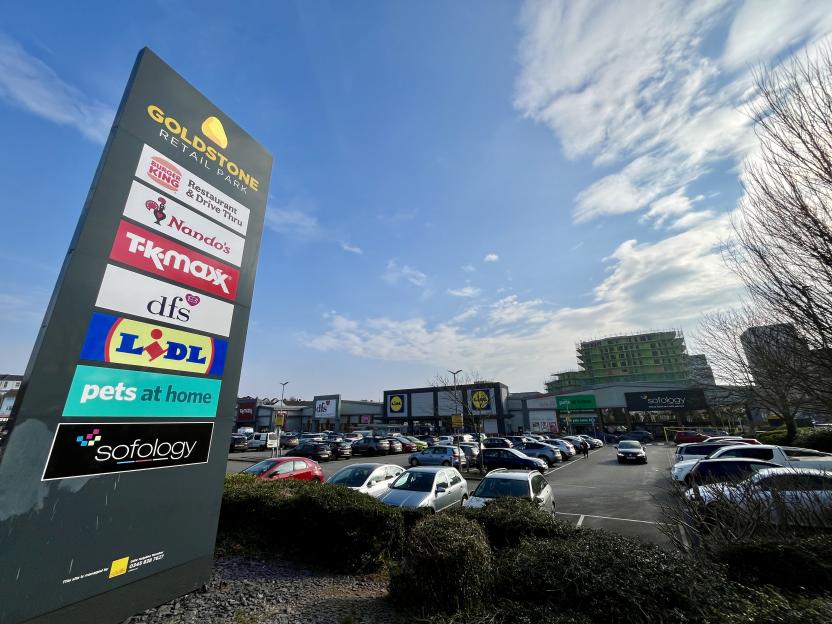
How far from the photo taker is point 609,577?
3.24 m

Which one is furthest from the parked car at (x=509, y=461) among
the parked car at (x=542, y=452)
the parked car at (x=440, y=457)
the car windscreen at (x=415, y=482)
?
the car windscreen at (x=415, y=482)

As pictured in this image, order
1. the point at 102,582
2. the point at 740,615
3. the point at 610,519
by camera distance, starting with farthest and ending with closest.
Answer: the point at 610,519
the point at 102,582
the point at 740,615

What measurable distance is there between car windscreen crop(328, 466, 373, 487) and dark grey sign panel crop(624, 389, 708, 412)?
51042mm

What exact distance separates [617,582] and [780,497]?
414 cm

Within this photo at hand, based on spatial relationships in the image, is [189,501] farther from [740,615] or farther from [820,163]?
[820,163]

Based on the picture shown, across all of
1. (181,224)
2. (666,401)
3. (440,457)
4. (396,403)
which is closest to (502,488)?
(181,224)

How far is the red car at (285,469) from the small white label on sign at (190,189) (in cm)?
955

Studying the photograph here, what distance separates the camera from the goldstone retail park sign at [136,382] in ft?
11.9

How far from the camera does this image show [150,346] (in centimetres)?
484

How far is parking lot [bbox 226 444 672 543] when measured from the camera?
9.95 metres

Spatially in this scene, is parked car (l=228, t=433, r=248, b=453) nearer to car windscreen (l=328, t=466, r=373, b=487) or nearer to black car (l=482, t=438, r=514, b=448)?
black car (l=482, t=438, r=514, b=448)

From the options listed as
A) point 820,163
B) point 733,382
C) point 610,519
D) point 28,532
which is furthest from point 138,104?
point 733,382

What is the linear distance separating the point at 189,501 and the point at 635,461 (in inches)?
1101

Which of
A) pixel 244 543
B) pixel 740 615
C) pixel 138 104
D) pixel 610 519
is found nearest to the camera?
pixel 740 615
